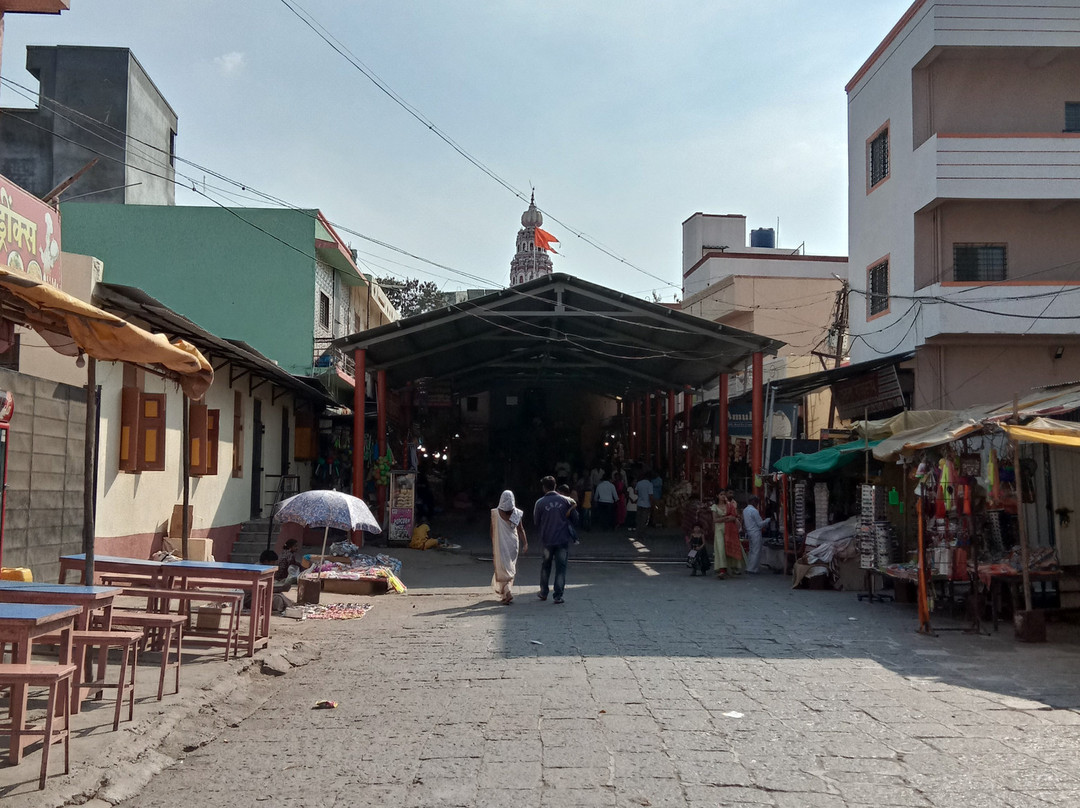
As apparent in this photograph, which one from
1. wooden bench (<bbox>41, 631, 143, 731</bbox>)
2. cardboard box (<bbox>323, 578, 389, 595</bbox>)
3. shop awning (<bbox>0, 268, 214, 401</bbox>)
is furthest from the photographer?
cardboard box (<bbox>323, 578, 389, 595</bbox>)

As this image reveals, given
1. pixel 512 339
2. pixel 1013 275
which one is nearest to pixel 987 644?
pixel 1013 275

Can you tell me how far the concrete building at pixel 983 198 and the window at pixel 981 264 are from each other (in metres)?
0.02

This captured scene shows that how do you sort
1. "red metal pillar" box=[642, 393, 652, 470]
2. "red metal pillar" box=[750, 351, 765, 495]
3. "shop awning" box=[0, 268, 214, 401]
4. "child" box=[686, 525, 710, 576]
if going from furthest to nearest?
"red metal pillar" box=[642, 393, 652, 470]
"red metal pillar" box=[750, 351, 765, 495]
"child" box=[686, 525, 710, 576]
"shop awning" box=[0, 268, 214, 401]

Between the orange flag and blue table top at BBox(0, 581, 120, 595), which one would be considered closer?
blue table top at BBox(0, 581, 120, 595)

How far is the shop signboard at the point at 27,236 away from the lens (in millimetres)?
11227

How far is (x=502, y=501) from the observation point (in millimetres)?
14000

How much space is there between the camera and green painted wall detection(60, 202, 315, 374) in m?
23.4

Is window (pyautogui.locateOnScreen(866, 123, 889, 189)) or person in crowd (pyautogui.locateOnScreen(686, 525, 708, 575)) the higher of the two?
window (pyautogui.locateOnScreen(866, 123, 889, 189))

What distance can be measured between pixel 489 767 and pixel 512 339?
19722 millimetres

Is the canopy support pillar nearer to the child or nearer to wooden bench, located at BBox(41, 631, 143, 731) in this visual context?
wooden bench, located at BBox(41, 631, 143, 731)

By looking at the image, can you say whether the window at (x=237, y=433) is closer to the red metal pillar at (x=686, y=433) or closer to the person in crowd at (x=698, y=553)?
the person in crowd at (x=698, y=553)

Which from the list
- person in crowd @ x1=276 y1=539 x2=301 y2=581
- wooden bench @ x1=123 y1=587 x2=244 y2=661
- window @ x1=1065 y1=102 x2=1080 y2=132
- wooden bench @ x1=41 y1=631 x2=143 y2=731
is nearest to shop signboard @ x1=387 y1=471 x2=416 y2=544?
person in crowd @ x1=276 y1=539 x2=301 y2=581

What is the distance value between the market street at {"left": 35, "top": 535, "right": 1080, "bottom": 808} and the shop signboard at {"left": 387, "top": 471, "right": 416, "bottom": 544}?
9.19 metres

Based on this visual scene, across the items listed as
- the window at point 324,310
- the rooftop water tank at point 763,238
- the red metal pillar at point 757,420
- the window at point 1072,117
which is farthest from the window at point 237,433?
the rooftop water tank at point 763,238
